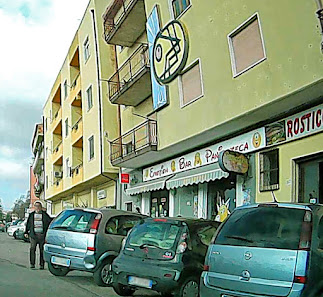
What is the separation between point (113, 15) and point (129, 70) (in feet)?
13.2

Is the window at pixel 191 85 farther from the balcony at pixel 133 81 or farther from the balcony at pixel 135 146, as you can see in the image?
the balcony at pixel 133 81

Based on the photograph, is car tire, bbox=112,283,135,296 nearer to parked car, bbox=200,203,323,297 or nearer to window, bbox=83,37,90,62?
parked car, bbox=200,203,323,297

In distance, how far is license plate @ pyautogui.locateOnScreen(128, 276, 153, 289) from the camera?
9.59m

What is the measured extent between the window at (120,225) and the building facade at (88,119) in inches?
593

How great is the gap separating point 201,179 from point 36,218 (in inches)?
190

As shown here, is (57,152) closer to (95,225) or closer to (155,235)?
(95,225)

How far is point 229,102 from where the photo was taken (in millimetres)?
A: 14695

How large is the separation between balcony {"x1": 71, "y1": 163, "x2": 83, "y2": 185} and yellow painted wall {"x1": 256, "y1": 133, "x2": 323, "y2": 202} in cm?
2074

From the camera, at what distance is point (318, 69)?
36.3 feet

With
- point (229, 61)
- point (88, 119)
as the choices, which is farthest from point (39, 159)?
point (229, 61)

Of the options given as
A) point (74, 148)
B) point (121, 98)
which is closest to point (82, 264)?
point (121, 98)

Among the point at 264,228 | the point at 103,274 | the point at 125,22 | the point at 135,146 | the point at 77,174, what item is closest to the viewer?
the point at 264,228

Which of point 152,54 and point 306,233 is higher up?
point 152,54

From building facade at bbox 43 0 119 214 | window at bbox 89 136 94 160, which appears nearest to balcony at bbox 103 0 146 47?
building facade at bbox 43 0 119 214
